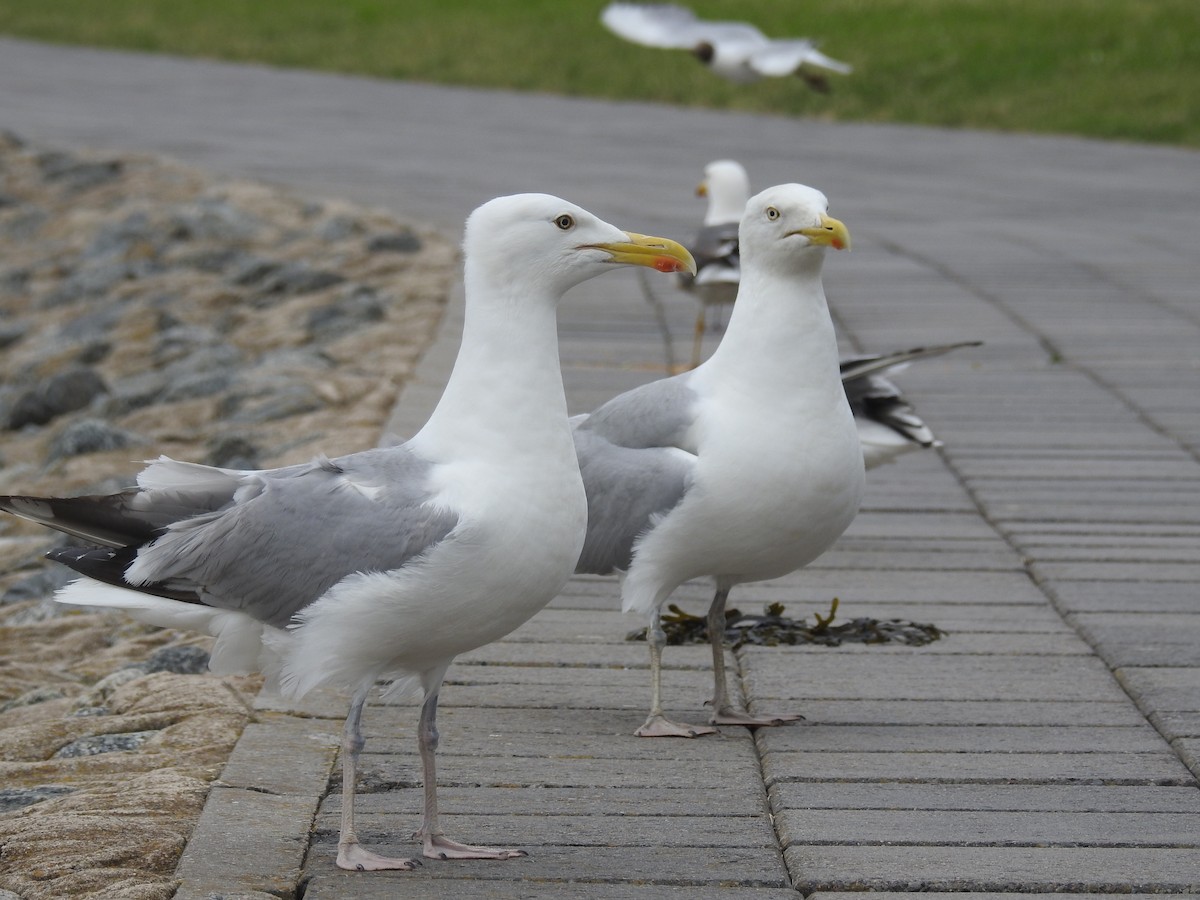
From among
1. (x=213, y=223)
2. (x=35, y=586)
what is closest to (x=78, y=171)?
(x=213, y=223)

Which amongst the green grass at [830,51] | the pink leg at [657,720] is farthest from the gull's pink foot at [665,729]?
the green grass at [830,51]

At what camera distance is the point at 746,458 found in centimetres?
438

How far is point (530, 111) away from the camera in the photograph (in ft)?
75.7

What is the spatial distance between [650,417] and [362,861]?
62.1 inches

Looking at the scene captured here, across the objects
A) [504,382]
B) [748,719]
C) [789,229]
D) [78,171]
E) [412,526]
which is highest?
[789,229]

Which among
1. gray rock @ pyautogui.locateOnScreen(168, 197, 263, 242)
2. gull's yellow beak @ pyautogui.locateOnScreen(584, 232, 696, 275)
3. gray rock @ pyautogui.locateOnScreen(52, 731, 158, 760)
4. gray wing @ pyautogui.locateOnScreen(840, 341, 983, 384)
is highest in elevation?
gull's yellow beak @ pyautogui.locateOnScreen(584, 232, 696, 275)

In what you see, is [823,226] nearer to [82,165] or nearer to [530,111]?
[82,165]

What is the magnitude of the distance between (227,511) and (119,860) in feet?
2.46

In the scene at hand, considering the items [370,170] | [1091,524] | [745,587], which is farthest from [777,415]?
[370,170]

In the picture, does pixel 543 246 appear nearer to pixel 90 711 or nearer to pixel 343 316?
pixel 90 711

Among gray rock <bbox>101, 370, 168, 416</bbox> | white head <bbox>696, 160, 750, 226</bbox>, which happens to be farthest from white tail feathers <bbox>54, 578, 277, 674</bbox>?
white head <bbox>696, 160, 750, 226</bbox>

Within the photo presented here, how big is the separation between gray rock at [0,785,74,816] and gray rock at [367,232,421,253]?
8.17m

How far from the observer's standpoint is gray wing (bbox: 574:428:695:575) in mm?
4465

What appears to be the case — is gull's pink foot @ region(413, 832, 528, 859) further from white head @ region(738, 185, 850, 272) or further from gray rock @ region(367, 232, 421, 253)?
gray rock @ region(367, 232, 421, 253)
